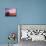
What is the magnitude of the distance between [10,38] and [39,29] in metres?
0.91

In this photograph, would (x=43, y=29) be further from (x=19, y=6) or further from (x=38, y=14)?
(x=19, y=6)

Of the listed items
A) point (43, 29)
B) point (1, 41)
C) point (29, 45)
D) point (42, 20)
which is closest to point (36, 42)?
point (29, 45)

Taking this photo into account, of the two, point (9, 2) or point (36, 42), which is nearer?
point (36, 42)

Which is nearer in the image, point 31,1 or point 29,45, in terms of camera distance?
point 29,45

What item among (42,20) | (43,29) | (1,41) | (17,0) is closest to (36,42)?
(43,29)

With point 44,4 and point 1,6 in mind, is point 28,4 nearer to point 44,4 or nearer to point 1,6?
point 44,4

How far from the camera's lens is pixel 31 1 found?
387cm

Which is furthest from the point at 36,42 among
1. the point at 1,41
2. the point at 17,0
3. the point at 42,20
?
the point at 17,0

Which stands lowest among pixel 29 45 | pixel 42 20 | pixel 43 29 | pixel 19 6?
pixel 29 45

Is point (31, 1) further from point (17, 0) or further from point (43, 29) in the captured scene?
point (43, 29)

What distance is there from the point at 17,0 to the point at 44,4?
2.79 feet

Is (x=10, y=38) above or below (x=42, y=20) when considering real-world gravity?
below

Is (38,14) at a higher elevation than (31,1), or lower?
lower

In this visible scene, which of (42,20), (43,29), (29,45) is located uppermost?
(42,20)
